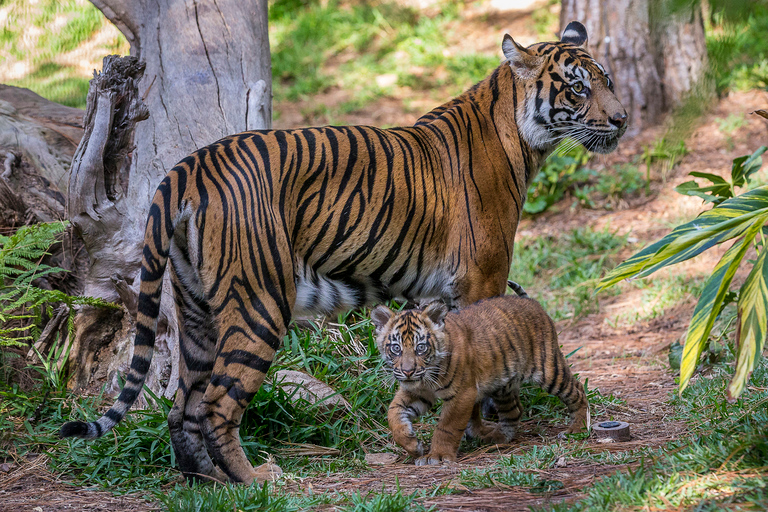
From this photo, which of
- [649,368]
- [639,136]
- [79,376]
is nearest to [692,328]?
[649,368]

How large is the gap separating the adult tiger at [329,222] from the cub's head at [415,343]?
402 mm

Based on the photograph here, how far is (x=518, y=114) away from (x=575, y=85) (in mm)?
414

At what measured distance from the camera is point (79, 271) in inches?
222

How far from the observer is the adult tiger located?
3654 millimetres

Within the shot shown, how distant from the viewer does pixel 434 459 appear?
3945 millimetres

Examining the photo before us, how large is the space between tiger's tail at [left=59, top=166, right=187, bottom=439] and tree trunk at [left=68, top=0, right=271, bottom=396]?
112 cm

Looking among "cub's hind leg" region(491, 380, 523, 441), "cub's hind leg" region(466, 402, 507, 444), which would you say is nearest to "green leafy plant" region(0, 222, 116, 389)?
"cub's hind leg" region(466, 402, 507, 444)

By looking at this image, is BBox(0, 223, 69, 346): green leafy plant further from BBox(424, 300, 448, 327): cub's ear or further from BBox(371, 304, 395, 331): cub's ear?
BBox(424, 300, 448, 327): cub's ear

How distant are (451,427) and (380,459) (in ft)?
1.58

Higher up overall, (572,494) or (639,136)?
(639,136)

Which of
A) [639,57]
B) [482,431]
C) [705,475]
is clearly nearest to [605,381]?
[482,431]

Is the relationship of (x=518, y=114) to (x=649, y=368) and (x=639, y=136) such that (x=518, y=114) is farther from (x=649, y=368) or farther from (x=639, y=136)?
(x=639, y=136)

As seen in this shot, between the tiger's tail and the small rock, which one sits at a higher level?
the tiger's tail

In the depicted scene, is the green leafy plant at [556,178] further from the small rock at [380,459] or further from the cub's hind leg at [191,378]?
the cub's hind leg at [191,378]
